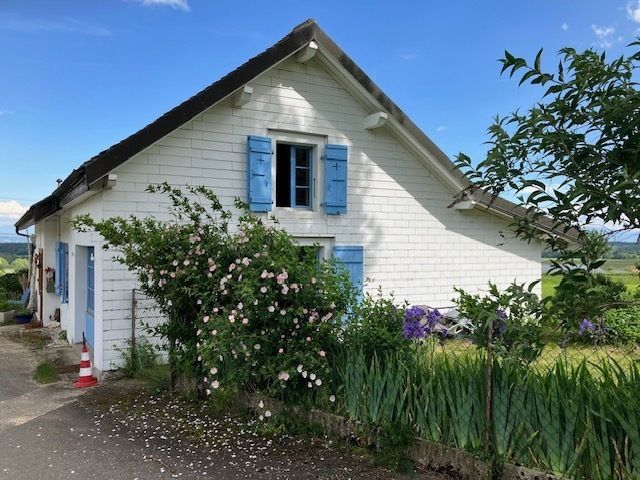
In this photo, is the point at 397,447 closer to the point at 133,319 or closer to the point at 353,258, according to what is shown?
the point at 133,319

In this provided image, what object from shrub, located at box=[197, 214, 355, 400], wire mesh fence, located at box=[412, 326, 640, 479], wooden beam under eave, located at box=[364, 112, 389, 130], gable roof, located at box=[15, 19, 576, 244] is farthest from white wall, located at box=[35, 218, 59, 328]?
wire mesh fence, located at box=[412, 326, 640, 479]

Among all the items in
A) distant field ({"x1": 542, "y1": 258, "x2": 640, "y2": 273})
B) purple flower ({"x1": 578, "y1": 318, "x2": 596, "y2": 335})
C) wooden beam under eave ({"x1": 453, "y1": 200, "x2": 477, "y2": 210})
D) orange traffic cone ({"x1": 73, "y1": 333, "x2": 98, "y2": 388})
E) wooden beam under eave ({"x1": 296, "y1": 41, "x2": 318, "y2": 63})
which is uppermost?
wooden beam under eave ({"x1": 296, "y1": 41, "x2": 318, "y2": 63})

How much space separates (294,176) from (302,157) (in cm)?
49

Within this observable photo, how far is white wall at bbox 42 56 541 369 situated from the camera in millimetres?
8047

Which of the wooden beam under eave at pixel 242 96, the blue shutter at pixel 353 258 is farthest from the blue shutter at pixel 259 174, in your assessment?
the blue shutter at pixel 353 258

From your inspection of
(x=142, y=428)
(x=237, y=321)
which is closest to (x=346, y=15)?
(x=237, y=321)

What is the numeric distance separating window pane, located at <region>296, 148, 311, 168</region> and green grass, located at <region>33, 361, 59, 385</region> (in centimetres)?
558

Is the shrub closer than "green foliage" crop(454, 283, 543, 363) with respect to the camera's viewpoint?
No

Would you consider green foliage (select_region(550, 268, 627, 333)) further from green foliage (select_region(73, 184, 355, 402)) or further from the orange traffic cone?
the orange traffic cone

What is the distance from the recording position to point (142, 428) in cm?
533

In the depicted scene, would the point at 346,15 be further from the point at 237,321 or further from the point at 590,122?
the point at 590,122

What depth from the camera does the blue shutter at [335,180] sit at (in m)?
9.71

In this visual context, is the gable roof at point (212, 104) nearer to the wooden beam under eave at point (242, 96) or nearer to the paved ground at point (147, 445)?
the wooden beam under eave at point (242, 96)

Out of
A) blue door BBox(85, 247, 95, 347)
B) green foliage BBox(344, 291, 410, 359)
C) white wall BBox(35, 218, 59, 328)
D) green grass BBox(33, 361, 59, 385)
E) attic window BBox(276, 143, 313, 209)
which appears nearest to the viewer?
green foliage BBox(344, 291, 410, 359)
